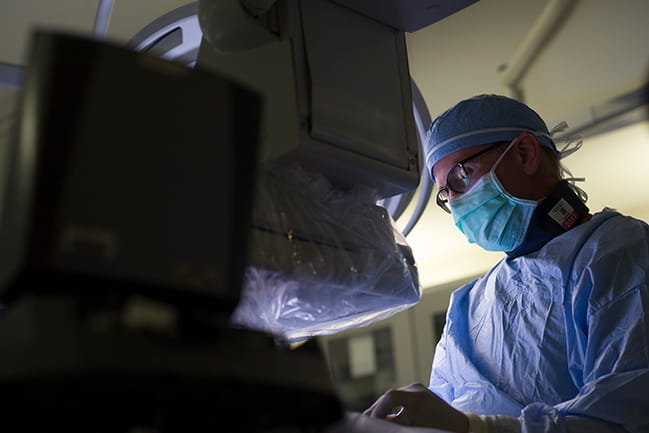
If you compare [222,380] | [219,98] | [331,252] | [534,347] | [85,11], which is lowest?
[534,347]

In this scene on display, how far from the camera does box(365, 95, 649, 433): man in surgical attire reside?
3.62 feet

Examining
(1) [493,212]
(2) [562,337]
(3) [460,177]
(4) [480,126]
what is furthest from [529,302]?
(4) [480,126]

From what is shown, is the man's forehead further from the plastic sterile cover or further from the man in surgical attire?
the plastic sterile cover

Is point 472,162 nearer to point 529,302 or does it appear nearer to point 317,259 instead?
point 529,302

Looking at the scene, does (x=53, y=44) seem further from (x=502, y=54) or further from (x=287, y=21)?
(x=502, y=54)

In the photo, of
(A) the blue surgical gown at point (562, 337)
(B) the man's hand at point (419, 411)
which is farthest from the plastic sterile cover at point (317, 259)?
(A) the blue surgical gown at point (562, 337)

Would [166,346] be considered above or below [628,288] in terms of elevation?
above

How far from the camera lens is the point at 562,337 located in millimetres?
1323

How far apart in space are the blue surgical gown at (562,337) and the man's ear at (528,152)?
0.21m

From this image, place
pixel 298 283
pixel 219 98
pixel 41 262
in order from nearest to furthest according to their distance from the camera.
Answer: pixel 41 262 → pixel 219 98 → pixel 298 283

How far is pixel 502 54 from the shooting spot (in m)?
1.84

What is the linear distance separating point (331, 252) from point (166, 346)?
1.50ft

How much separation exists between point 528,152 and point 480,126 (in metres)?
0.14

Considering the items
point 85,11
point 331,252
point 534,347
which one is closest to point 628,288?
point 534,347
